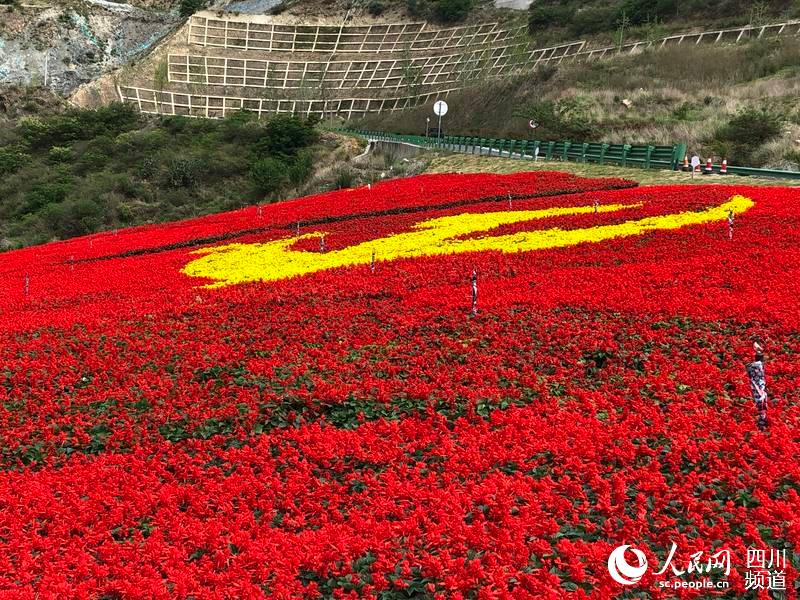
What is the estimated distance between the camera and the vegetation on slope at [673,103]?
31.0 m

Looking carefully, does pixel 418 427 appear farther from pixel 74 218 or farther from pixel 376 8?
pixel 376 8

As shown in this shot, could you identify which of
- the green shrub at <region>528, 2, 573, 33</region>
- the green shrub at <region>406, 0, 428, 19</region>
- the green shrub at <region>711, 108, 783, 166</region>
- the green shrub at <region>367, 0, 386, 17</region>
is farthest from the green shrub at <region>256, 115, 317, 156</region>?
the green shrub at <region>367, 0, 386, 17</region>

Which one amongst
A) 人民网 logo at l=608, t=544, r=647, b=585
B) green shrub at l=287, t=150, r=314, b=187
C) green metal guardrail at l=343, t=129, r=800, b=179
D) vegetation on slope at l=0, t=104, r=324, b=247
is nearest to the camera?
人民网 logo at l=608, t=544, r=647, b=585

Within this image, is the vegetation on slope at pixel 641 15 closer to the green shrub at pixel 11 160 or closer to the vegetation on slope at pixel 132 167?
the vegetation on slope at pixel 132 167

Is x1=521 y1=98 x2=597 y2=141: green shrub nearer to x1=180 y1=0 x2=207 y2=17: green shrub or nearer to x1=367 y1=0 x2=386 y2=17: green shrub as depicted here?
x1=367 y1=0 x2=386 y2=17: green shrub

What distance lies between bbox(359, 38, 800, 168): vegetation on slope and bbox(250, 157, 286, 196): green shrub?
68.3ft

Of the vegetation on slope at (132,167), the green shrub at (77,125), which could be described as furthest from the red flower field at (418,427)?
the green shrub at (77,125)

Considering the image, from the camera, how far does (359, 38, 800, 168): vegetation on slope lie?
1222 inches

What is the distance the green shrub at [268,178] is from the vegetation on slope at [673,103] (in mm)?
20826

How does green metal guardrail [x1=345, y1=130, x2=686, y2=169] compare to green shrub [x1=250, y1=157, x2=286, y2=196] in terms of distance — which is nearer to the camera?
green metal guardrail [x1=345, y1=130, x2=686, y2=169]

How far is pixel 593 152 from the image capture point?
3438cm

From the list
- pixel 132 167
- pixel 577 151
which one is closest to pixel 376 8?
pixel 132 167

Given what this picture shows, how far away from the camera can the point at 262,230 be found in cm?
2483

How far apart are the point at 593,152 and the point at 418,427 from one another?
102ft
